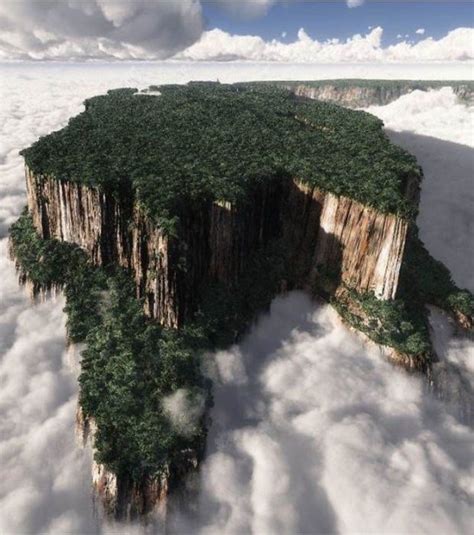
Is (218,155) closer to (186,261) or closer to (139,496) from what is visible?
(186,261)

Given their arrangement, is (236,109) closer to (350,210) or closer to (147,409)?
(350,210)

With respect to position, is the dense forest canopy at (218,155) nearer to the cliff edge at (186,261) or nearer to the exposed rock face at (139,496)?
the cliff edge at (186,261)

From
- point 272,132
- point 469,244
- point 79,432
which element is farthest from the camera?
point 469,244

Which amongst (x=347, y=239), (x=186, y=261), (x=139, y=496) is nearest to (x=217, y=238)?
(x=186, y=261)

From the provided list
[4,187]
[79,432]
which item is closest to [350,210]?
[79,432]

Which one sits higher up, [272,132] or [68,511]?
[272,132]

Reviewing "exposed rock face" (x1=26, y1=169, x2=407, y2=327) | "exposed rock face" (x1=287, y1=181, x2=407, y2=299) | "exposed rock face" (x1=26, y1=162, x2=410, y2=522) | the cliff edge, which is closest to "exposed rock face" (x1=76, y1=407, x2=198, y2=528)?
the cliff edge

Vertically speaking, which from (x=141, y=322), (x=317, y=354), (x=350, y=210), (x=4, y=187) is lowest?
(x=4, y=187)
